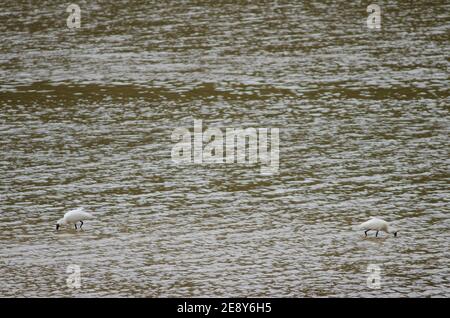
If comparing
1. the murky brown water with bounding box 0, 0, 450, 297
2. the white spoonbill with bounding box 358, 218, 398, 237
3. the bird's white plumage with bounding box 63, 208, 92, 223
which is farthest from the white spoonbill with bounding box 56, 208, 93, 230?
the white spoonbill with bounding box 358, 218, 398, 237

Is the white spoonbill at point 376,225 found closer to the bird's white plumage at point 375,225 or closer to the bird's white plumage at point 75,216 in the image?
the bird's white plumage at point 375,225

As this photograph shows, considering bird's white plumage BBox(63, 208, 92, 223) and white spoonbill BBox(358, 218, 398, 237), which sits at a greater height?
bird's white plumage BBox(63, 208, 92, 223)

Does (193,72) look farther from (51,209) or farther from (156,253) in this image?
(156,253)

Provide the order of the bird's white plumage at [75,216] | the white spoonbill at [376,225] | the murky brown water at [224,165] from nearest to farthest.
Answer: the murky brown water at [224,165]
the white spoonbill at [376,225]
the bird's white plumage at [75,216]

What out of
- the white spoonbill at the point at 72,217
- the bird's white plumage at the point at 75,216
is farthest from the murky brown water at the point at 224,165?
the bird's white plumage at the point at 75,216

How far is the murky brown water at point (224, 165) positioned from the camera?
22.4 m

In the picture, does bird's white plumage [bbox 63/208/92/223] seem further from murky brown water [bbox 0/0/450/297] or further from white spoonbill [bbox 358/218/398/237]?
white spoonbill [bbox 358/218/398/237]

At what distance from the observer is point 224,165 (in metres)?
29.4

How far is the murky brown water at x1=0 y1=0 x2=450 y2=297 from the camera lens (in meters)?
22.4

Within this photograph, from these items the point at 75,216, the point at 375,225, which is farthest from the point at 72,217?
the point at 375,225

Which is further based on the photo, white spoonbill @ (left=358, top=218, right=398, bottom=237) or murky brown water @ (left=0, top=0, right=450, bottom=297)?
white spoonbill @ (left=358, top=218, right=398, bottom=237)

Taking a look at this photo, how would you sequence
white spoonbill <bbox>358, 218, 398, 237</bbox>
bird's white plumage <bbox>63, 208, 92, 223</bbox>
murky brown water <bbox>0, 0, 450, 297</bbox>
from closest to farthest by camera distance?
murky brown water <bbox>0, 0, 450, 297</bbox>
white spoonbill <bbox>358, 218, 398, 237</bbox>
bird's white plumage <bbox>63, 208, 92, 223</bbox>

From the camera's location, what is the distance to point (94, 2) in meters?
47.7
